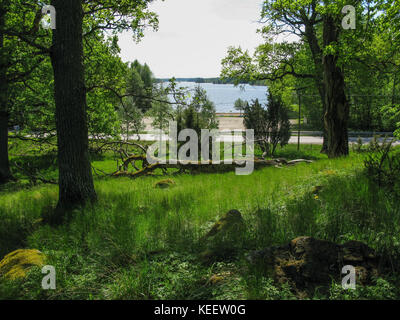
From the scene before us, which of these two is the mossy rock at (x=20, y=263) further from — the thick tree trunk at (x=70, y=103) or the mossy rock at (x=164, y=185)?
the mossy rock at (x=164, y=185)

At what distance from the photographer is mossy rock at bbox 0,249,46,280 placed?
3.58 meters

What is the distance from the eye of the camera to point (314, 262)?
3172mm

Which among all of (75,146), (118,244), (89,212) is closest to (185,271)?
(118,244)

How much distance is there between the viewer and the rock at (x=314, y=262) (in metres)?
3.05

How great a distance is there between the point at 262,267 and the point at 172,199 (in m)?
3.32

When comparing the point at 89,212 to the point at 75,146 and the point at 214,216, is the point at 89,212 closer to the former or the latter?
the point at 75,146

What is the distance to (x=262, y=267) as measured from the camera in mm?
3268

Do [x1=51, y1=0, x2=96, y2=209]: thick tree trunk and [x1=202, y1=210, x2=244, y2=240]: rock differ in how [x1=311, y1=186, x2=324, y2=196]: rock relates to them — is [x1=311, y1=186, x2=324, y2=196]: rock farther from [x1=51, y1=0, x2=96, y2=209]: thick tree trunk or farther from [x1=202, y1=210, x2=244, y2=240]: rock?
[x1=51, y1=0, x2=96, y2=209]: thick tree trunk

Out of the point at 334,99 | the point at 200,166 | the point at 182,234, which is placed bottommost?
the point at 182,234

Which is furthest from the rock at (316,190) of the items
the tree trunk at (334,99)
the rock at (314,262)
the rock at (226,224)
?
the tree trunk at (334,99)

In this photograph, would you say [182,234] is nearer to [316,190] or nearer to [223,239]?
[223,239]

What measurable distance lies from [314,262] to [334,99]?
31.1 ft

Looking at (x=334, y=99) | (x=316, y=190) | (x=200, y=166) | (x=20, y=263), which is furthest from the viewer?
(x=200, y=166)

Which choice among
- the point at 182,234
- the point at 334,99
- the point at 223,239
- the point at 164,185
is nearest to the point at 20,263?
the point at 182,234
